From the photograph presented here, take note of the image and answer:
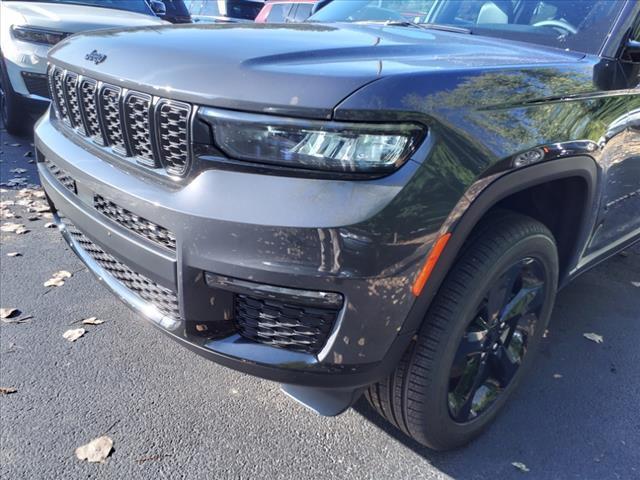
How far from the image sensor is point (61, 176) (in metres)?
2.34

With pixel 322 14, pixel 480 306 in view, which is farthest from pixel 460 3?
pixel 480 306

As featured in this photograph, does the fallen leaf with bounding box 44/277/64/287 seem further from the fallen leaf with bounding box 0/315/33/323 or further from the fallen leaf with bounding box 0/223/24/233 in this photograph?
the fallen leaf with bounding box 0/223/24/233

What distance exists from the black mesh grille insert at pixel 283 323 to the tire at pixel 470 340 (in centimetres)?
38

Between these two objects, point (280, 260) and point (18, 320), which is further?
point (18, 320)

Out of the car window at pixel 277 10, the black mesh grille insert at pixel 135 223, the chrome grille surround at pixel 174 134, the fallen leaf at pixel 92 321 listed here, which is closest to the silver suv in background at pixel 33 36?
the car window at pixel 277 10

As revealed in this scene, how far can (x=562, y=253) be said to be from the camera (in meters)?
2.47

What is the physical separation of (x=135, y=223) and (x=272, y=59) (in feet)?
2.30

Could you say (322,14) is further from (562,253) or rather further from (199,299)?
(199,299)

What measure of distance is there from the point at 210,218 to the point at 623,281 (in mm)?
3301

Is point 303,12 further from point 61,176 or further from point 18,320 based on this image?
point 18,320

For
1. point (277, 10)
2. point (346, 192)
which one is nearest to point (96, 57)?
point (346, 192)

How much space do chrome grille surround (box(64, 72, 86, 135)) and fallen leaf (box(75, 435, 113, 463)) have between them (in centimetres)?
123

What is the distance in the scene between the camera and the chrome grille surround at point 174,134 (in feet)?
5.49

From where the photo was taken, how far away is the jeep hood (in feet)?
5.09
